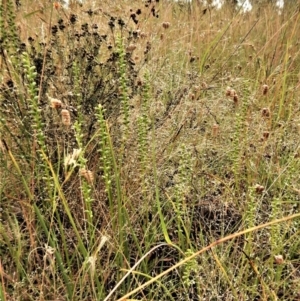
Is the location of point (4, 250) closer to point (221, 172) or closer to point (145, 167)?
point (145, 167)

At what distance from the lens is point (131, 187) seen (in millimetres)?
1232

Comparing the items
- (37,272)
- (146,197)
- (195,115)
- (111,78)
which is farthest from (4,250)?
(195,115)

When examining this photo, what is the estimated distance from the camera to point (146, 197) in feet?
3.72

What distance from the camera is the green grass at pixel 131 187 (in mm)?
964

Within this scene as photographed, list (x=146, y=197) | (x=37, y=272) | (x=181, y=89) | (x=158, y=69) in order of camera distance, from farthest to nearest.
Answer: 1. (x=158, y=69)
2. (x=181, y=89)
3. (x=146, y=197)
4. (x=37, y=272)

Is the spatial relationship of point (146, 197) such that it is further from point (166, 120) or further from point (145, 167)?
point (166, 120)

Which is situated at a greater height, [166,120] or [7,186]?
[166,120]

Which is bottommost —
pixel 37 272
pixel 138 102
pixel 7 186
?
pixel 37 272

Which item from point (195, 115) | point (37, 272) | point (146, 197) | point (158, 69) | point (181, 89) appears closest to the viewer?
point (37, 272)

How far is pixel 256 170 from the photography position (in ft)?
4.48

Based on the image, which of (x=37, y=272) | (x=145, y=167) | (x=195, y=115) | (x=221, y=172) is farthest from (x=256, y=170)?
(x=37, y=272)

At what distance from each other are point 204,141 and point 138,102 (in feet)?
0.97

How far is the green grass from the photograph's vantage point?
3.16 ft

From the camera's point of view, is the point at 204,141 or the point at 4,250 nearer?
the point at 4,250
